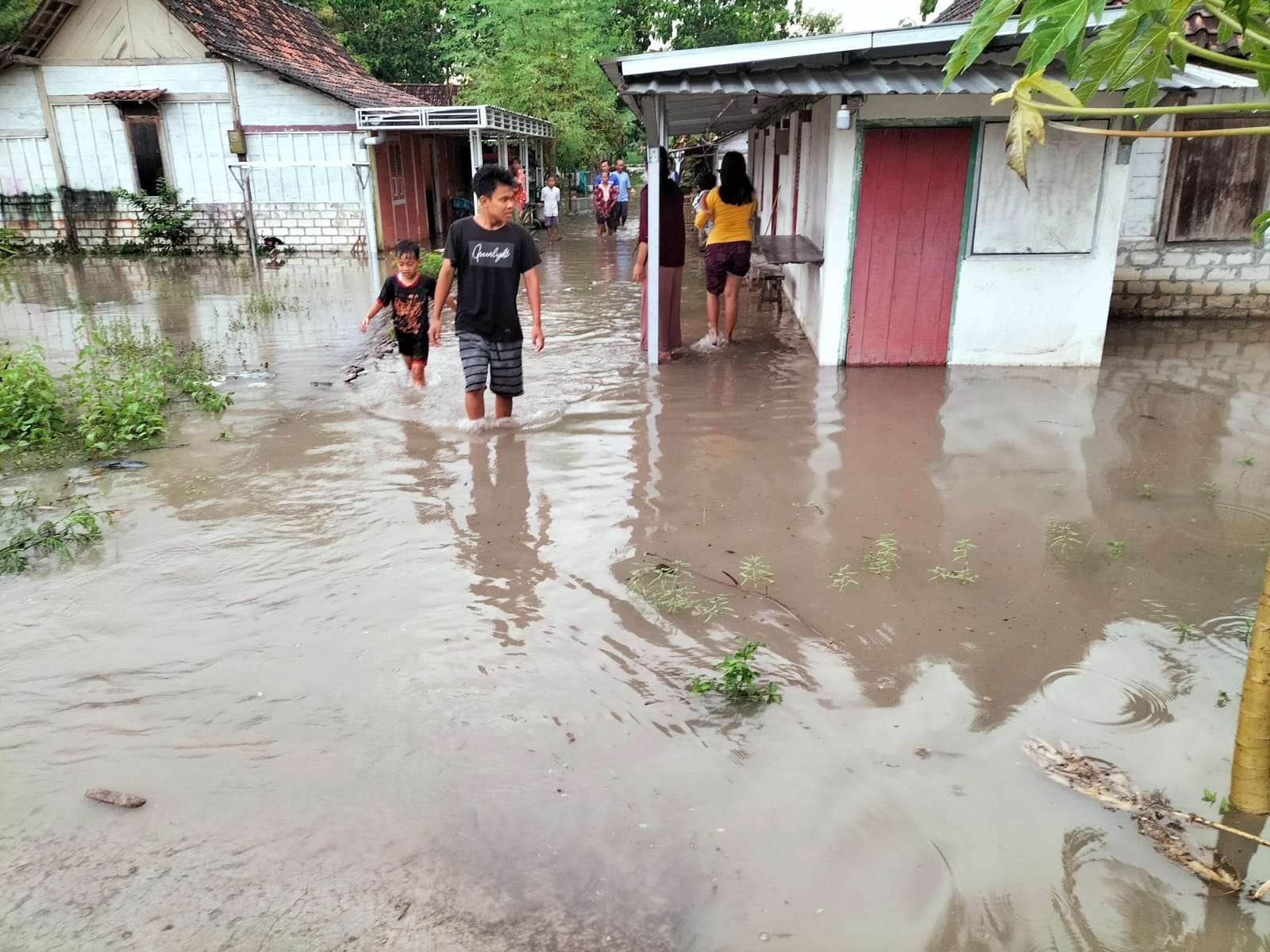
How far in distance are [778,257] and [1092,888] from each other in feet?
23.8

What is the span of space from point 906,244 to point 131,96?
17.3 m

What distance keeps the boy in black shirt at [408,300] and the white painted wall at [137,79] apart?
14692mm

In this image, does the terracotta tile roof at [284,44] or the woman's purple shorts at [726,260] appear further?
the terracotta tile roof at [284,44]

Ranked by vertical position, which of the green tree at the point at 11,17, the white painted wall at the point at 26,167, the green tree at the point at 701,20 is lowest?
the white painted wall at the point at 26,167

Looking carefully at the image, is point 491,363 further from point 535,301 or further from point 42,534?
point 42,534

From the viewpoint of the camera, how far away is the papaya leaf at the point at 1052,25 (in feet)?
5.89

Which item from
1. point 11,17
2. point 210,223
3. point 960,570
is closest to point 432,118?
point 210,223

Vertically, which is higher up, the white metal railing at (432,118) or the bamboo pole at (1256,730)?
the white metal railing at (432,118)

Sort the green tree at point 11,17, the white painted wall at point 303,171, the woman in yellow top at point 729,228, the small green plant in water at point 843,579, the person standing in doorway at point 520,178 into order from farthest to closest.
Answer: the green tree at point 11,17
the person standing in doorway at point 520,178
the white painted wall at point 303,171
the woman in yellow top at point 729,228
the small green plant in water at point 843,579

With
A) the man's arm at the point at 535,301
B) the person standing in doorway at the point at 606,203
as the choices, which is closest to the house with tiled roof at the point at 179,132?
the person standing in doorway at the point at 606,203

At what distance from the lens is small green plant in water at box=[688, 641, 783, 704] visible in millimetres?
3518

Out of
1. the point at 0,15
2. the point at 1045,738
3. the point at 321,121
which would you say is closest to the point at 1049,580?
the point at 1045,738

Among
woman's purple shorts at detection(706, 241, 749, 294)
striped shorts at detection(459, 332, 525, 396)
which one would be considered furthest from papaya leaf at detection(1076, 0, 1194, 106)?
woman's purple shorts at detection(706, 241, 749, 294)

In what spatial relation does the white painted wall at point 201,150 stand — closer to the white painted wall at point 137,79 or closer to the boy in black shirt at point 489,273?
the white painted wall at point 137,79
